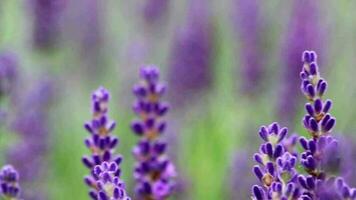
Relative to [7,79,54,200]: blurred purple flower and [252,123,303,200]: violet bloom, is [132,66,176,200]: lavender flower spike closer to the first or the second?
[252,123,303,200]: violet bloom

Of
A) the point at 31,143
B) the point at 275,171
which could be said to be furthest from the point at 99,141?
the point at 31,143

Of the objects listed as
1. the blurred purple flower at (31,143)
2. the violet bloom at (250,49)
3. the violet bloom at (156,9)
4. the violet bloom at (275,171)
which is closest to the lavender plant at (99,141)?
the violet bloom at (275,171)

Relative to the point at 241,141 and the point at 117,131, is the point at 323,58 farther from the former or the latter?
the point at 117,131

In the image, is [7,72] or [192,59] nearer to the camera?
[7,72]

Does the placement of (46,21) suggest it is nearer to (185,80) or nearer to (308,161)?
(185,80)

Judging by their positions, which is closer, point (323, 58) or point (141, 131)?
point (141, 131)

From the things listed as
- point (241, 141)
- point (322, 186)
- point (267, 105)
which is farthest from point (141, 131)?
point (267, 105)
